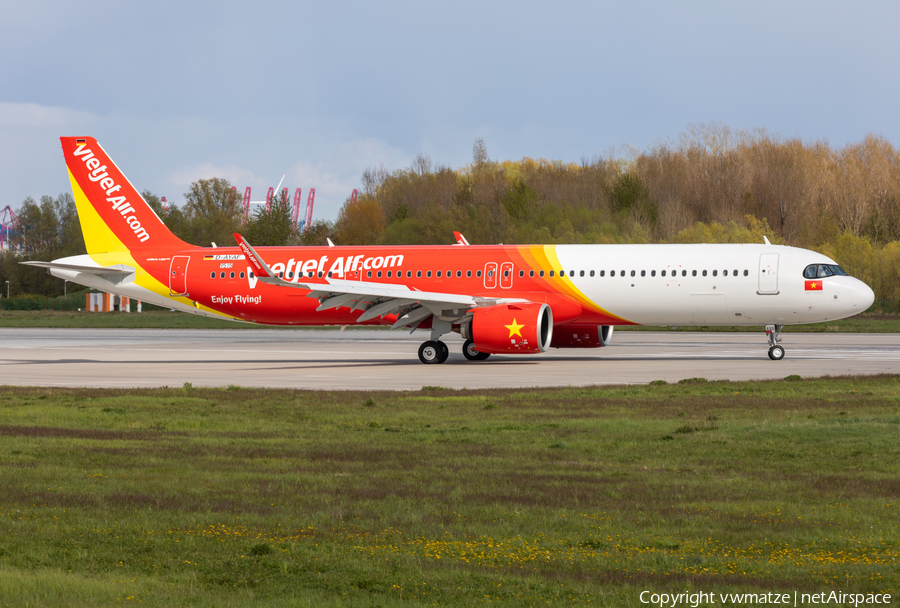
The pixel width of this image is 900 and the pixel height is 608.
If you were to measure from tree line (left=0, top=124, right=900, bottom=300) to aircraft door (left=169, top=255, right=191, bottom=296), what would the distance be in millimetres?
44340

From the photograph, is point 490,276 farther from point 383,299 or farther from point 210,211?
point 210,211

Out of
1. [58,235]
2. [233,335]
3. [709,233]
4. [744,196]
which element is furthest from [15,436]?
[58,235]

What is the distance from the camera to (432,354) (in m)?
31.2

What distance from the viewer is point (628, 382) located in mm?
23516

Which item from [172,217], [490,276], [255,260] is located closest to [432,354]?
[490,276]

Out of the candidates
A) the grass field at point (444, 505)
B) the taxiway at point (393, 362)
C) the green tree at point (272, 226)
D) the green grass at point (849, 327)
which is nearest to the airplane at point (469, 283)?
the taxiway at point (393, 362)

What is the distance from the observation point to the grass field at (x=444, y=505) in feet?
22.4

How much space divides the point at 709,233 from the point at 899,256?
1375cm

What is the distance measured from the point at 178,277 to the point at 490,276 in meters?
11.7

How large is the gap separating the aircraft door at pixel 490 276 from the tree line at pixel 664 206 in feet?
147

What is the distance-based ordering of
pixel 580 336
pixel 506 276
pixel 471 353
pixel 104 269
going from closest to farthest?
pixel 506 276 → pixel 471 353 → pixel 580 336 → pixel 104 269

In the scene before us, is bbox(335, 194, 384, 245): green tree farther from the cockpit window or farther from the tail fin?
the cockpit window

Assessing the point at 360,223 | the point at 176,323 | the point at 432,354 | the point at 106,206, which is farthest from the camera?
the point at 360,223

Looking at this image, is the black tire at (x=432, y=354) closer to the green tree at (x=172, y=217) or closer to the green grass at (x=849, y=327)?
the green grass at (x=849, y=327)
